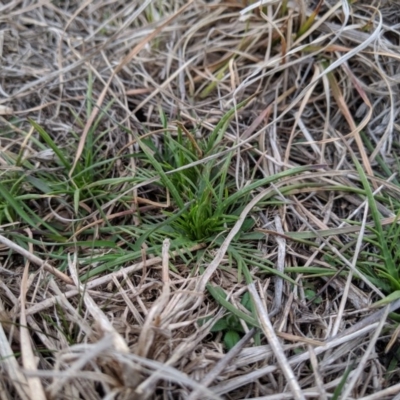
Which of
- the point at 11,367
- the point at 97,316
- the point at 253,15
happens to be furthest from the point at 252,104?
the point at 11,367

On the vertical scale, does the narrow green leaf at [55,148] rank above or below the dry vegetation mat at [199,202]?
above

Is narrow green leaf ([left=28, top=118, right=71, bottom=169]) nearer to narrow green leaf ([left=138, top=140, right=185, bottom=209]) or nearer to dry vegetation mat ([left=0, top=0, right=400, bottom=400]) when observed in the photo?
dry vegetation mat ([left=0, top=0, right=400, bottom=400])

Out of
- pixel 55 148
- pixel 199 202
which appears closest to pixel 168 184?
pixel 199 202

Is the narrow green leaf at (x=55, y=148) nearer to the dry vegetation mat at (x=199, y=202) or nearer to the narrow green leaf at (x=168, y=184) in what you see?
the dry vegetation mat at (x=199, y=202)

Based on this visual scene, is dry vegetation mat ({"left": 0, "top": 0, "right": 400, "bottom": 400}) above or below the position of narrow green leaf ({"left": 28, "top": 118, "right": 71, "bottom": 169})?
below

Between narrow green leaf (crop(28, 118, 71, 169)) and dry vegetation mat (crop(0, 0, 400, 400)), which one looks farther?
narrow green leaf (crop(28, 118, 71, 169))

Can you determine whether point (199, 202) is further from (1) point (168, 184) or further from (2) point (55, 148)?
(2) point (55, 148)

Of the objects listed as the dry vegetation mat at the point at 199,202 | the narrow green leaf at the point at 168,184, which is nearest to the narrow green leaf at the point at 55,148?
the dry vegetation mat at the point at 199,202

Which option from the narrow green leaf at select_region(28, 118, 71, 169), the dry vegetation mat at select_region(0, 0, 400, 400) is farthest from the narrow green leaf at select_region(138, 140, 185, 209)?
the narrow green leaf at select_region(28, 118, 71, 169)

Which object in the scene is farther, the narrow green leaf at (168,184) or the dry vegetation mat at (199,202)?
the narrow green leaf at (168,184)
